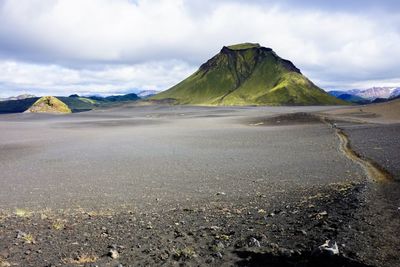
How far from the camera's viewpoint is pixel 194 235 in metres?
Result: 12.0

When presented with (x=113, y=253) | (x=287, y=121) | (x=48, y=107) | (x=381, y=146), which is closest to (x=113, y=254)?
(x=113, y=253)

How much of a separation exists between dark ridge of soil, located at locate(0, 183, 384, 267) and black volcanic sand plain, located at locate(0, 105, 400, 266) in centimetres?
3

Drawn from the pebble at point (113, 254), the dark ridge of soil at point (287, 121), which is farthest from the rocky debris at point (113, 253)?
the dark ridge of soil at point (287, 121)

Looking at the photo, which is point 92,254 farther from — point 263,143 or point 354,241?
point 263,143

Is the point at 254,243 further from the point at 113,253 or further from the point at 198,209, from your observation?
the point at 198,209

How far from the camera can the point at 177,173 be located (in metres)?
23.5

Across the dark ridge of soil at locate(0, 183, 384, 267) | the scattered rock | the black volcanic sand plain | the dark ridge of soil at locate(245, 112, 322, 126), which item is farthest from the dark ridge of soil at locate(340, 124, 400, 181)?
the dark ridge of soil at locate(245, 112, 322, 126)

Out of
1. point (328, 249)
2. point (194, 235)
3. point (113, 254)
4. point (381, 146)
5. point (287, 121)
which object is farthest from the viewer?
point (287, 121)

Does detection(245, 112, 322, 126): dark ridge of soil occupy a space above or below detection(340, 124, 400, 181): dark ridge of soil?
above

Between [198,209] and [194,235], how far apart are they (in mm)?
3179

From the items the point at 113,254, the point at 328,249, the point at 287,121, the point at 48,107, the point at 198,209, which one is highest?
the point at 48,107

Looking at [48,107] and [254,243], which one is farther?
[48,107]

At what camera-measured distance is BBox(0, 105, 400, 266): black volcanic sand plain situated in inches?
410

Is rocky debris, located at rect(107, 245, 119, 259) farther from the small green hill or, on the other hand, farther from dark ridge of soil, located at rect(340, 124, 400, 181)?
the small green hill
